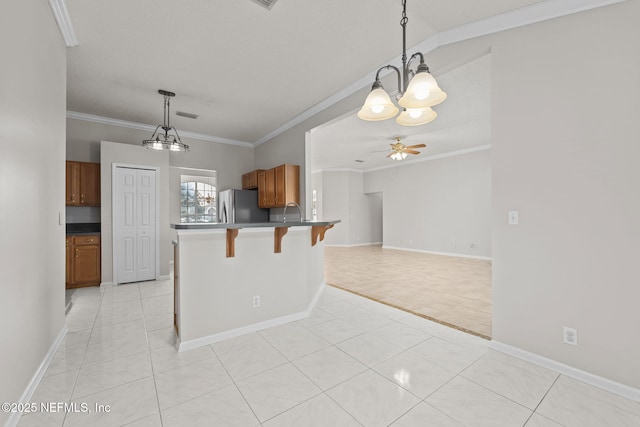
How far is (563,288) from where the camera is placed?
6.76 feet

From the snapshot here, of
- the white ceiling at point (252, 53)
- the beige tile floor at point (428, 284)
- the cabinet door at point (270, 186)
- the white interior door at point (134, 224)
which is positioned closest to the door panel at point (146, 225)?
the white interior door at point (134, 224)

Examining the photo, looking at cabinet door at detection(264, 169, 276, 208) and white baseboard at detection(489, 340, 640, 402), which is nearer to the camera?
white baseboard at detection(489, 340, 640, 402)

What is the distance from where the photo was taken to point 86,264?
178 inches

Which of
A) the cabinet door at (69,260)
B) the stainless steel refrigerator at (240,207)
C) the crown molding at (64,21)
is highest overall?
the crown molding at (64,21)

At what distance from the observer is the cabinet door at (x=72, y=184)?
14.9 ft

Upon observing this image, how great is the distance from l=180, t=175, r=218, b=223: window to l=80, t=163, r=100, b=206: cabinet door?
371 centimetres

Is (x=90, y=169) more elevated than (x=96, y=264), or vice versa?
(x=90, y=169)

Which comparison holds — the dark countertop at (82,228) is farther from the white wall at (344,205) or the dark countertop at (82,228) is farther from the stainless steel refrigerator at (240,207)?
the white wall at (344,205)

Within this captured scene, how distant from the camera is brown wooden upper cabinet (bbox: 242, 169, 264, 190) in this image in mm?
5898

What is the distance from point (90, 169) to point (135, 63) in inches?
102

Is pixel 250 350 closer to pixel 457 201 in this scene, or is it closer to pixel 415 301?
pixel 415 301

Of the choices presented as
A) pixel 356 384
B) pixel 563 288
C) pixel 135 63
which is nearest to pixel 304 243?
pixel 356 384

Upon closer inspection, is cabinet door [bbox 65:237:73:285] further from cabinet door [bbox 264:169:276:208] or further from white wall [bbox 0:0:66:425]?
cabinet door [bbox 264:169:276:208]

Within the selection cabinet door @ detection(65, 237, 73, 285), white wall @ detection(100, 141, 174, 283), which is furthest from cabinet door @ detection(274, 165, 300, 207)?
cabinet door @ detection(65, 237, 73, 285)
